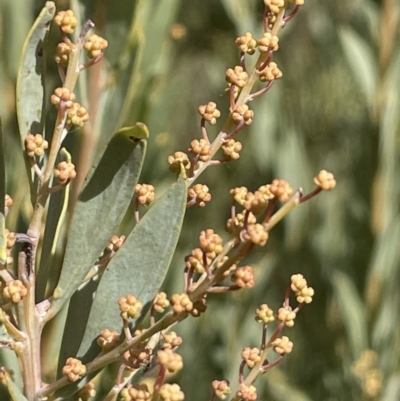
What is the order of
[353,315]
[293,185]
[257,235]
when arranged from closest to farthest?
[257,235] < [353,315] < [293,185]

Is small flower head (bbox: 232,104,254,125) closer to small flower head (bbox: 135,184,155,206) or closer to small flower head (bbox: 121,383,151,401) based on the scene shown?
small flower head (bbox: 135,184,155,206)

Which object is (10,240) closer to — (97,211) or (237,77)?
(97,211)

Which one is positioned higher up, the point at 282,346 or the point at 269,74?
the point at 269,74

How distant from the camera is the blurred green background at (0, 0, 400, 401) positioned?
31.0 inches

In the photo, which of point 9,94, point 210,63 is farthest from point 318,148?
point 9,94

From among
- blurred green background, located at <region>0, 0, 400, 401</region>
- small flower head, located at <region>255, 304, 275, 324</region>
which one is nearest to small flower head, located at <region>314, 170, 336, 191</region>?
small flower head, located at <region>255, 304, 275, 324</region>

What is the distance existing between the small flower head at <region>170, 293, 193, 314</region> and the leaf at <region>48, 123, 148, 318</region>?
7 centimetres

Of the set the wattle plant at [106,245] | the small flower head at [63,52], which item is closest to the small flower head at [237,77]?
the wattle plant at [106,245]

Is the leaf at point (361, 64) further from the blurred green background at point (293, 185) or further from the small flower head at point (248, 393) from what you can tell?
the small flower head at point (248, 393)

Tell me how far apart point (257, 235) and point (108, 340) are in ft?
0.40

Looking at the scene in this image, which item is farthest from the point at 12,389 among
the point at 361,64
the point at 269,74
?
the point at 361,64

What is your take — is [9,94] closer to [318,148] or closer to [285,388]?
[285,388]

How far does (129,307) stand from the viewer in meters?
0.41

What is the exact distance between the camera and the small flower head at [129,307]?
41cm
